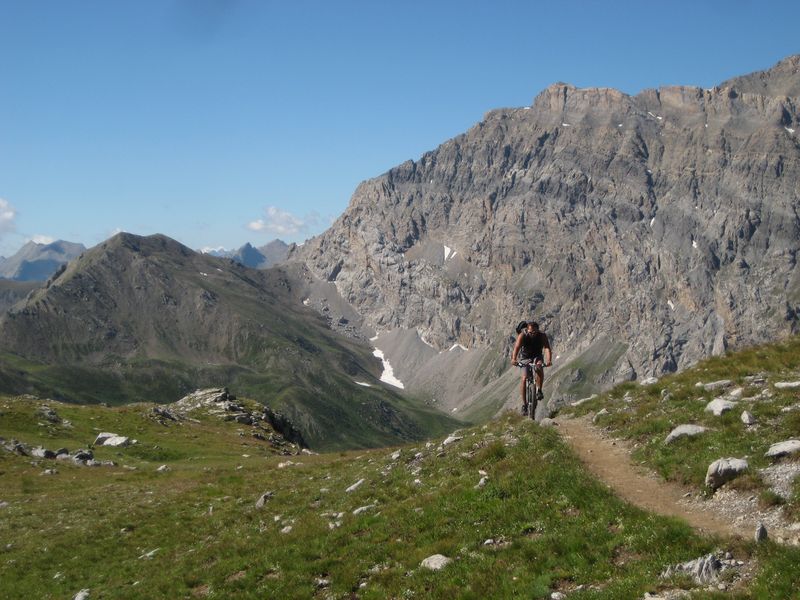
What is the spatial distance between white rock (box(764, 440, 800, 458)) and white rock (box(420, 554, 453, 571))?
8834 millimetres

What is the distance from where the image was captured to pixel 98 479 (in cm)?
4869

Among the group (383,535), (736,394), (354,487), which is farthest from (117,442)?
(736,394)

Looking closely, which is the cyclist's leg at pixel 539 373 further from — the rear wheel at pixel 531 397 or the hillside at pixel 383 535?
the hillside at pixel 383 535

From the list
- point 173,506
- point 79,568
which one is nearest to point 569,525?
point 79,568

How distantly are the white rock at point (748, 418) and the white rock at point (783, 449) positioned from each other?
2935mm

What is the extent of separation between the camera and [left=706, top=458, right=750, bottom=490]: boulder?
714 inches

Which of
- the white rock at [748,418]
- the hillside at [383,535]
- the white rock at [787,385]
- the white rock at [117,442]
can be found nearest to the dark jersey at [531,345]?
the hillside at [383,535]

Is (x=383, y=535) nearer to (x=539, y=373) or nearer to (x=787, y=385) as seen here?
(x=539, y=373)

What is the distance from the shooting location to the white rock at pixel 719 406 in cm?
2363

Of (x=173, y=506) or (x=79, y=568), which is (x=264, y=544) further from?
Answer: (x=173, y=506)

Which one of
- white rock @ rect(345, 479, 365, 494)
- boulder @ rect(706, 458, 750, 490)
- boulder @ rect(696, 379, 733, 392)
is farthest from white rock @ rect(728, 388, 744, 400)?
white rock @ rect(345, 479, 365, 494)

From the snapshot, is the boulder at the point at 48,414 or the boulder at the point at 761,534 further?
the boulder at the point at 48,414

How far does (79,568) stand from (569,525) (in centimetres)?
2073

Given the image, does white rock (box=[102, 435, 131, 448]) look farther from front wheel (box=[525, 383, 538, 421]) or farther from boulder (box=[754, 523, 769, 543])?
boulder (box=[754, 523, 769, 543])
